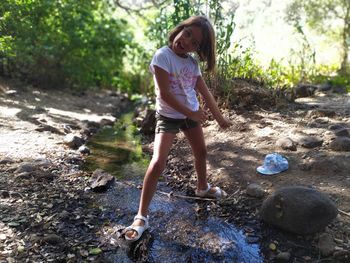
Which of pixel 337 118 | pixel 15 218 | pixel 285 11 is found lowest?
pixel 15 218

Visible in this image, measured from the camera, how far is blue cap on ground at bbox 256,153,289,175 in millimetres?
3275

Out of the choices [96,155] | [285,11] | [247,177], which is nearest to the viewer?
[247,177]

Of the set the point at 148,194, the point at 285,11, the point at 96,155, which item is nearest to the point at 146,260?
the point at 148,194

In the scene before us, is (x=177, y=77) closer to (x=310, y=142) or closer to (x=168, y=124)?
(x=168, y=124)

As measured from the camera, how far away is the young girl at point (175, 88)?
2.48 meters

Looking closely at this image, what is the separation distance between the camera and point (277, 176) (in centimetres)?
321

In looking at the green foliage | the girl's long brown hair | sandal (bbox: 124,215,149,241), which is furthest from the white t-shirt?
the green foliage

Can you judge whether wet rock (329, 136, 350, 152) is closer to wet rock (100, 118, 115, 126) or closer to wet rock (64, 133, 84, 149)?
wet rock (64, 133, 84, 149)

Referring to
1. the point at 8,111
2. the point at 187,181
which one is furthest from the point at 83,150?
the point at 8,111

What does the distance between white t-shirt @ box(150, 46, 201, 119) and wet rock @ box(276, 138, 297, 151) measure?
1.33 m

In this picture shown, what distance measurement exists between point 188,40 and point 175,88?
1.11 feet

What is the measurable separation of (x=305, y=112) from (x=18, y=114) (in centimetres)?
405

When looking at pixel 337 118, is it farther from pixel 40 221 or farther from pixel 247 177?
pixel 40 221

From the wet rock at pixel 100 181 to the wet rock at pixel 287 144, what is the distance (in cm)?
167
